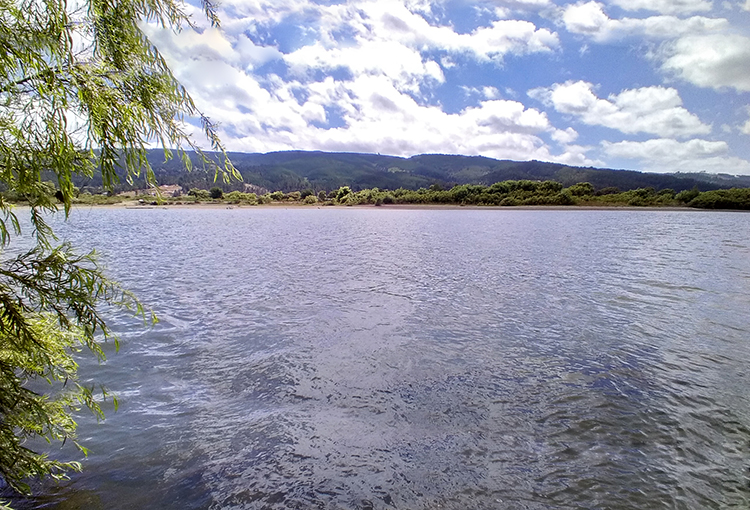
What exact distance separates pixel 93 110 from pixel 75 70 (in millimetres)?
433

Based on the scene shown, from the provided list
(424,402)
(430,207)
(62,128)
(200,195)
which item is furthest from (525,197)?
(62,128)

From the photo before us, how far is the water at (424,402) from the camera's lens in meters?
5.82

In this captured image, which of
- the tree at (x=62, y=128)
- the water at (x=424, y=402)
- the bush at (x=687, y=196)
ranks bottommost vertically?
the water at (x=424, y=402)

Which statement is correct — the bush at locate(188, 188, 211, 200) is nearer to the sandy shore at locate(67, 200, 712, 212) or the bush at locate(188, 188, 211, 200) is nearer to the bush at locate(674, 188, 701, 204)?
the sandy shore at locate(67, 200, 712, 212)

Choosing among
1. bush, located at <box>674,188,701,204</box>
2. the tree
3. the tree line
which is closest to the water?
the tree

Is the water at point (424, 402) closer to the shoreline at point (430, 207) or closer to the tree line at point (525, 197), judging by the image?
the shoreline at point (430, 207)

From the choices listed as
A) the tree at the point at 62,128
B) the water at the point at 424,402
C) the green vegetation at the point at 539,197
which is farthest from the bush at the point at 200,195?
the tree at the point at 62,128

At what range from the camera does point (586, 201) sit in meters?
144

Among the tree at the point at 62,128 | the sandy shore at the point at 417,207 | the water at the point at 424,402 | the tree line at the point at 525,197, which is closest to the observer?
the tree at the point at 62,128

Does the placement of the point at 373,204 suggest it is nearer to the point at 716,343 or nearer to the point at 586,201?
the point at 586,201

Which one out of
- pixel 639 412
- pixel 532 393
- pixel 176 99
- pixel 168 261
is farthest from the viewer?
pixel 168 261

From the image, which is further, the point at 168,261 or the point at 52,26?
the point at 168,261

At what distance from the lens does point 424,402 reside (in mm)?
8367

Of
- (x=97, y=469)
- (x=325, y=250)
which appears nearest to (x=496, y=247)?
(x=325, y=250)
